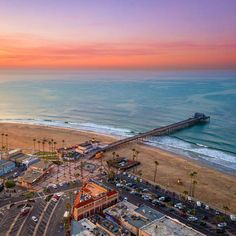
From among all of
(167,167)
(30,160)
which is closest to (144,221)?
(167,167)

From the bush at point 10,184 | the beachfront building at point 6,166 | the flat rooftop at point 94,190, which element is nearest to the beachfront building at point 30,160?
the beachfront building at point 6,166

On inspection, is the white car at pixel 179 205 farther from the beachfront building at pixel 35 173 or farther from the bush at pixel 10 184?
the bush at pixel 10 184

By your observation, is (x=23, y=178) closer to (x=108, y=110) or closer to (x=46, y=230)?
(x=46, y=230)

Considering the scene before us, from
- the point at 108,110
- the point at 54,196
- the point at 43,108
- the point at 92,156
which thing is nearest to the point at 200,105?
the point at 108,110

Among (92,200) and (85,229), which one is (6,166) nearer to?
(92,200)

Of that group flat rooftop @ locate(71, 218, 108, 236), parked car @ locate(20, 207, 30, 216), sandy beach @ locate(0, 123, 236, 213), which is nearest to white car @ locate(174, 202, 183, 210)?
sandy beach @ locate(0, 123, 236, 213)
